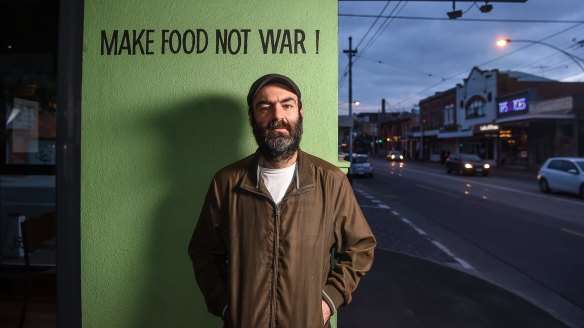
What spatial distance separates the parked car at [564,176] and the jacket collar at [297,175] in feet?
52.7

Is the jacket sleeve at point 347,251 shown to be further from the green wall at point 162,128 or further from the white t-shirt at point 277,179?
the green wall at point 162,128

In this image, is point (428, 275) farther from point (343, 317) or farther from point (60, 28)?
point (60, 28)

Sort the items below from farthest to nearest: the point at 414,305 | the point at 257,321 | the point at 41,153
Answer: the point at 41,153 → the point at 414,305 → the point at 257,321

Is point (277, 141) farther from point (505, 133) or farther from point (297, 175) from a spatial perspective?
point (505, 133)

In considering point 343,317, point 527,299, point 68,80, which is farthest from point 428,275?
point 68,80

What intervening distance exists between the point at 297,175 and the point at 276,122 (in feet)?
0.94

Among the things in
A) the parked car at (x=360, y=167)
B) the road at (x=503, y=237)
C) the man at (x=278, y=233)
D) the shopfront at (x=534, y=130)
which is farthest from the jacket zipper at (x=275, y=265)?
the shopfront at (x=534, y=130)

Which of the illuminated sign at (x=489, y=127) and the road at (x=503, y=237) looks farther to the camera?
the illuminated sign at (x=489, y=127)

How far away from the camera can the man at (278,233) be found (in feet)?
6.40

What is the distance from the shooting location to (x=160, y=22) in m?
2.62

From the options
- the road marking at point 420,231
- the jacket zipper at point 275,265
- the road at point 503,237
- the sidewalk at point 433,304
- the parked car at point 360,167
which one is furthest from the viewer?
the parked car at point 360,167

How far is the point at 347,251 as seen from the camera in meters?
2.05

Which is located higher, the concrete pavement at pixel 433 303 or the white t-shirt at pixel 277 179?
the white t-shirt at pixel 277 179

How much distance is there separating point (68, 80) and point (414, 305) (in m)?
4.05
